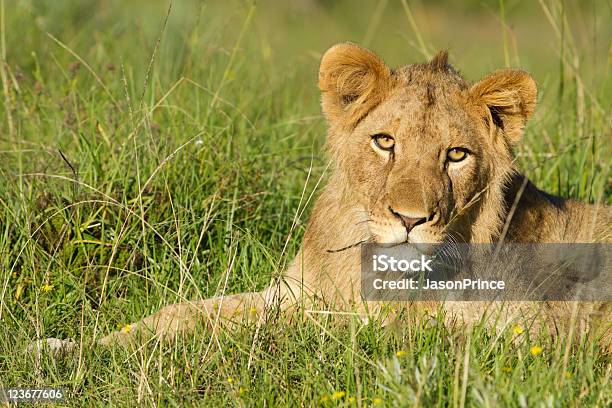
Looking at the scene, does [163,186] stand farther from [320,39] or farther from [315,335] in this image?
[320,39]

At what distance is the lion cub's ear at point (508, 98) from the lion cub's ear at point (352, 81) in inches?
16.1

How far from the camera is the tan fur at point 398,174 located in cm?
406

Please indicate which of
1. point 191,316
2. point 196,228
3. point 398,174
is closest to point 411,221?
point 398,174

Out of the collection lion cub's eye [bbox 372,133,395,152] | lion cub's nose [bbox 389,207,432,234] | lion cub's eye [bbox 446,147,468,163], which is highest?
lion cub's eye [bbox 372,133,395,152]

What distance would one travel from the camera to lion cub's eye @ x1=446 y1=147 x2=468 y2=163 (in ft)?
13.8

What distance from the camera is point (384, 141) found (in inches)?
167

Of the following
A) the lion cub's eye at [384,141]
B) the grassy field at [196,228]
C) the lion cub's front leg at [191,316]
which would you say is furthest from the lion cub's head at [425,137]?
the lion cub's front leg at [191,316]

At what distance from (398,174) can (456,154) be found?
→ 0.31 m

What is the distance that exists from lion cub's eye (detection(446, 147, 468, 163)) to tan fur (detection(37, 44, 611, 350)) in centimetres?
3

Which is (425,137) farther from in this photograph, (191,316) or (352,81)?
(191,316)

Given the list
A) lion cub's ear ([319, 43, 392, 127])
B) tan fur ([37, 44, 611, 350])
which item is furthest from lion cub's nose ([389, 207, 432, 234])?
lion cub's ear ([319, 43, 392, 127])

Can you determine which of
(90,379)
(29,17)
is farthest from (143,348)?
(29,17)

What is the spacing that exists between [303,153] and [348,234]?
1.93m

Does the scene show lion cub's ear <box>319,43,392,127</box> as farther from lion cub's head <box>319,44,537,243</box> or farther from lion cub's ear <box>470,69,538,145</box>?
lion cub's ear <box>470,69,538,145</box>
